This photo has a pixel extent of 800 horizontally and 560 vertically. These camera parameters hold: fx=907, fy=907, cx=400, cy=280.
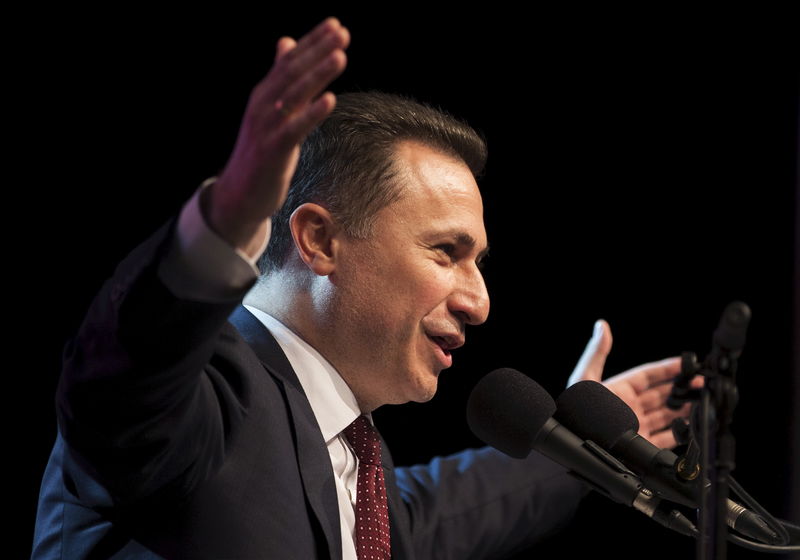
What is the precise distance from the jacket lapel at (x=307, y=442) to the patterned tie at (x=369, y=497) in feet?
0.39

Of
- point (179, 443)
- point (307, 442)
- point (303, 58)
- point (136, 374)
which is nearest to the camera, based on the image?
point (303, 58)

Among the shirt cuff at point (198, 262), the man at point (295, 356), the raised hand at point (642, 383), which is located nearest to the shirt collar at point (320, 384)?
the man at point (295, 356)

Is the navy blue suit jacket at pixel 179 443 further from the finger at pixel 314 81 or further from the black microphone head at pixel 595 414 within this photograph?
the black microphone head at pixel 595 414

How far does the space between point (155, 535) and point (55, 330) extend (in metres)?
1.16

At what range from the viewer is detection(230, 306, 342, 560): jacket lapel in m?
1.66

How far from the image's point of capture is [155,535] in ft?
4.89

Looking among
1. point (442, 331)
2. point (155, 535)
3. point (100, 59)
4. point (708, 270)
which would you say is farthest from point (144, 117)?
point (708, 270)

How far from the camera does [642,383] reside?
2.54 metres

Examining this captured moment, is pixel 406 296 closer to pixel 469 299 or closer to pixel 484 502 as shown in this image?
pixel 469 299

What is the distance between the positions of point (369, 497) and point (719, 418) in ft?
2.89

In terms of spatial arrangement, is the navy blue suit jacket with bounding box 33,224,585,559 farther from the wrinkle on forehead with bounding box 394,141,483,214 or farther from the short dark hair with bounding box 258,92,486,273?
the wrinkle on forehead with bounding box 394,141,483,214

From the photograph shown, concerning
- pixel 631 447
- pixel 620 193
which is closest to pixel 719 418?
pixel 631 447

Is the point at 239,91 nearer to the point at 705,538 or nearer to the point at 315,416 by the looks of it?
the point at 315,416

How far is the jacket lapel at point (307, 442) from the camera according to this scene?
5.46ft
